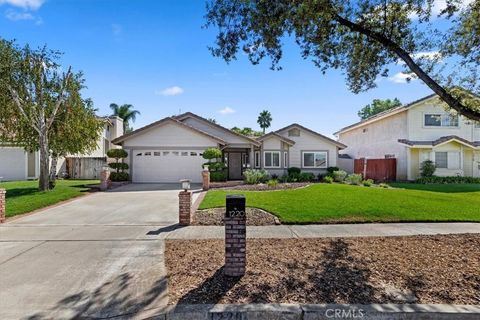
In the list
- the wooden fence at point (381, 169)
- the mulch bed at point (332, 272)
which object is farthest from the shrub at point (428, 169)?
the mulch bed at point (332, 272)

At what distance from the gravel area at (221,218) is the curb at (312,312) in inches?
191

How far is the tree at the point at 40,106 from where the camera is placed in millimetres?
13734

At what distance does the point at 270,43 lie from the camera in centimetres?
709

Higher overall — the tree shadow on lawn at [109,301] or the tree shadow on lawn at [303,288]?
the tree shadow on lawn at [303,288]

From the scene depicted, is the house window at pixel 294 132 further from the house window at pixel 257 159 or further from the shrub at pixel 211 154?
the shrub at pixel 211 154

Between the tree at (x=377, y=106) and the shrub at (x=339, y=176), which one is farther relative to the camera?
the tree at (x=377, y=106)

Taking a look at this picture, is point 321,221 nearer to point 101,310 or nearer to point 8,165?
point 101,310

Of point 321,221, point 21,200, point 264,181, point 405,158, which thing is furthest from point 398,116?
point 21,200

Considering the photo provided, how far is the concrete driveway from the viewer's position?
3.84 meters

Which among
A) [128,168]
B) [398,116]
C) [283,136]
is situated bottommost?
[128,168]

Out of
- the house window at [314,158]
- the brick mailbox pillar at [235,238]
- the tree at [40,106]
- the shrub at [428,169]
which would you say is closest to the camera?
the brick mailbox pillar at [235,238]

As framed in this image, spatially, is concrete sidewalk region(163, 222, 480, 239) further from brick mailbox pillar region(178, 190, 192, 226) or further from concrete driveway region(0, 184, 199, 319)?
concrete driveway region(0, 184, 199, 319)

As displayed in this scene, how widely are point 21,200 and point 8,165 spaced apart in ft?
45.6

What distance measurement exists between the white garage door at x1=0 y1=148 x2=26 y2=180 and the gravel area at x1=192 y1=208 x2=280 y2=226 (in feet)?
65.9
